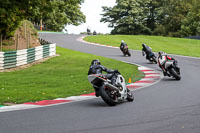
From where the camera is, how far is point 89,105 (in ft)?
32.1

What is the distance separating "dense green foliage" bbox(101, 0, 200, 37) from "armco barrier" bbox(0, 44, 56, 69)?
42.0 metres

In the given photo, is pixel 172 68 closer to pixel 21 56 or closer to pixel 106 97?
pixel 106 97

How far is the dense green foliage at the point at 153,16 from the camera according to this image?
6525 cm

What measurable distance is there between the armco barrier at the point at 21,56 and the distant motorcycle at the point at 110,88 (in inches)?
481

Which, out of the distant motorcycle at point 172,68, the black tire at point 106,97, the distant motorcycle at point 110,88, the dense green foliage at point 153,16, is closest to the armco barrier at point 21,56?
the distant motorcycle at point 172,68

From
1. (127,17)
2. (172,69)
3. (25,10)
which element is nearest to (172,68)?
(172,69)

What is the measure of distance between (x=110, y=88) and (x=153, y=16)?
2853 inches

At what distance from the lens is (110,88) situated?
952 centimetres

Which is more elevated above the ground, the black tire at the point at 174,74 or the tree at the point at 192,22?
the tree at the point at 192,22

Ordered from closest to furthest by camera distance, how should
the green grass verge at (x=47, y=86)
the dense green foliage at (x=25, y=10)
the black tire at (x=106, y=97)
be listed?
the black tire at (x=106, y=97) < the green grass verge at (x=47, y=86) < the dense green foliage at (x=25, y=10)

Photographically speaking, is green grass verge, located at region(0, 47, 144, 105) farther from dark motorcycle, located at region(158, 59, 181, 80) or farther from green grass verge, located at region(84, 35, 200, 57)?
green grass verge, located at region(84, 35, 200, 57)

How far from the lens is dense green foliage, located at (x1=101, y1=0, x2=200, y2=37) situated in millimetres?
65250

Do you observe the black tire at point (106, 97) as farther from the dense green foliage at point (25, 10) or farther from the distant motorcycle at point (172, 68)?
the dense green foliage at point (25, 10)

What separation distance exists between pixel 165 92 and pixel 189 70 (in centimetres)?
798
